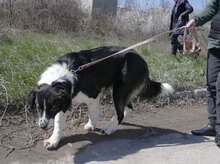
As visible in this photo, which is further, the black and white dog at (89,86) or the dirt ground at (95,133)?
the dirt ground at (95,133)

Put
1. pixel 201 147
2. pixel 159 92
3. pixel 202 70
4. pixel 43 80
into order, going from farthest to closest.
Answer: pixel 202 70 → pixel 159 92 → pixel 201 147 → pixel 43 80

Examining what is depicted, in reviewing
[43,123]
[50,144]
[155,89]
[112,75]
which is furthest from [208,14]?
[50,144]

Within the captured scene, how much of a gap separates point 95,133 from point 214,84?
175 cm

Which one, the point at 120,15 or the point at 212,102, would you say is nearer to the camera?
the point at 212,102

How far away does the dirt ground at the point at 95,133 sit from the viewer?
107 inches

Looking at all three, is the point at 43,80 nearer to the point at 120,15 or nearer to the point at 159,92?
the point at 159,92

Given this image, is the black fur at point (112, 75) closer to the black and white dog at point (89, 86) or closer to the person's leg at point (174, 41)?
the black and white dog at point (89, 86)

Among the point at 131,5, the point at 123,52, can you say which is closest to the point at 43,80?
the point at 123,52

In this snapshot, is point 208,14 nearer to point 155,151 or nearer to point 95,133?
point 155,151

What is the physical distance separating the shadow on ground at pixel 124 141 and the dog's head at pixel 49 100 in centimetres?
56

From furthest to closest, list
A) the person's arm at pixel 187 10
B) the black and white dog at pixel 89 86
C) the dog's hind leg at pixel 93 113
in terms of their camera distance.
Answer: the person's arm at pixel 187 10 → the dog's hind leg at pixel 93 113 → the black and white dog at pixel 89 86

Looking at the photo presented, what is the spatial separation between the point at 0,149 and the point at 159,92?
2.37m

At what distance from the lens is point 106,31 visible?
10789 millimetres

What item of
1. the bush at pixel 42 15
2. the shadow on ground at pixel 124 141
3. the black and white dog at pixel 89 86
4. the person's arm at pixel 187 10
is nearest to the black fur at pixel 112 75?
the black and white dog at pixel 89 86
